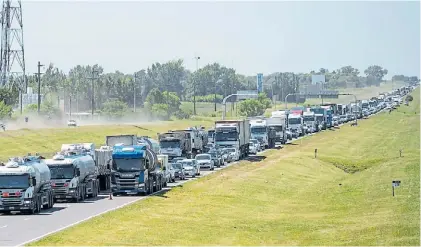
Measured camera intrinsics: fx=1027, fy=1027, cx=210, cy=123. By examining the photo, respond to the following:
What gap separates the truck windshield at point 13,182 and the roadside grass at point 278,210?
4112 millimetres

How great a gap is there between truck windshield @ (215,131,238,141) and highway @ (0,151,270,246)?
3686 cm

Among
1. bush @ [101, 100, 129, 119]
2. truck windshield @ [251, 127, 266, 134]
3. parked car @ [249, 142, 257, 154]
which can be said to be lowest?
parked car @ [249, 142, 257, 154]

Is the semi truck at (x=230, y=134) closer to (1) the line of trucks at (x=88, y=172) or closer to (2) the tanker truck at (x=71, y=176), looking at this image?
(1) the line of trucks at (x=88, y=172)

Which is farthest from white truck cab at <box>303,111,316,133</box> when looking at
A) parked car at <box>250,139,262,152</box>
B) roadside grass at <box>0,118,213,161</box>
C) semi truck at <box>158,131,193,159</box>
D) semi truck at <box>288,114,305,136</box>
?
semi truck at <box>158,131,193,159</box>

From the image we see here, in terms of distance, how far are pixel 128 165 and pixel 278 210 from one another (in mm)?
8803

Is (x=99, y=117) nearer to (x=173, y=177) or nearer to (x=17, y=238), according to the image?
(x=173, y=177)

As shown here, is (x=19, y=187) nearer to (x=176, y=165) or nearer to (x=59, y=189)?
(x=59, y=189)

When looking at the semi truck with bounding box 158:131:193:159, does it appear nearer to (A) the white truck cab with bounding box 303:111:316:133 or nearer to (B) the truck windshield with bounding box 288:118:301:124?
(B) the truck windshield with bounding box 288:118:301:124

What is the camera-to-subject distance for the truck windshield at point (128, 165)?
2202 inches

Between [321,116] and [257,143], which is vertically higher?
[321,116]

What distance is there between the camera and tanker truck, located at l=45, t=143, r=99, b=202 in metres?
52.4

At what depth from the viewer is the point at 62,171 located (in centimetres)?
5247

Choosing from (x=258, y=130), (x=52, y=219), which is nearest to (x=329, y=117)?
(x=258, y=130)

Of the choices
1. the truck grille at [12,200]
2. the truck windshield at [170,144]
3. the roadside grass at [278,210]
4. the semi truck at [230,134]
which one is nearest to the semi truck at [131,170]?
the roadside grass at [278,210]
